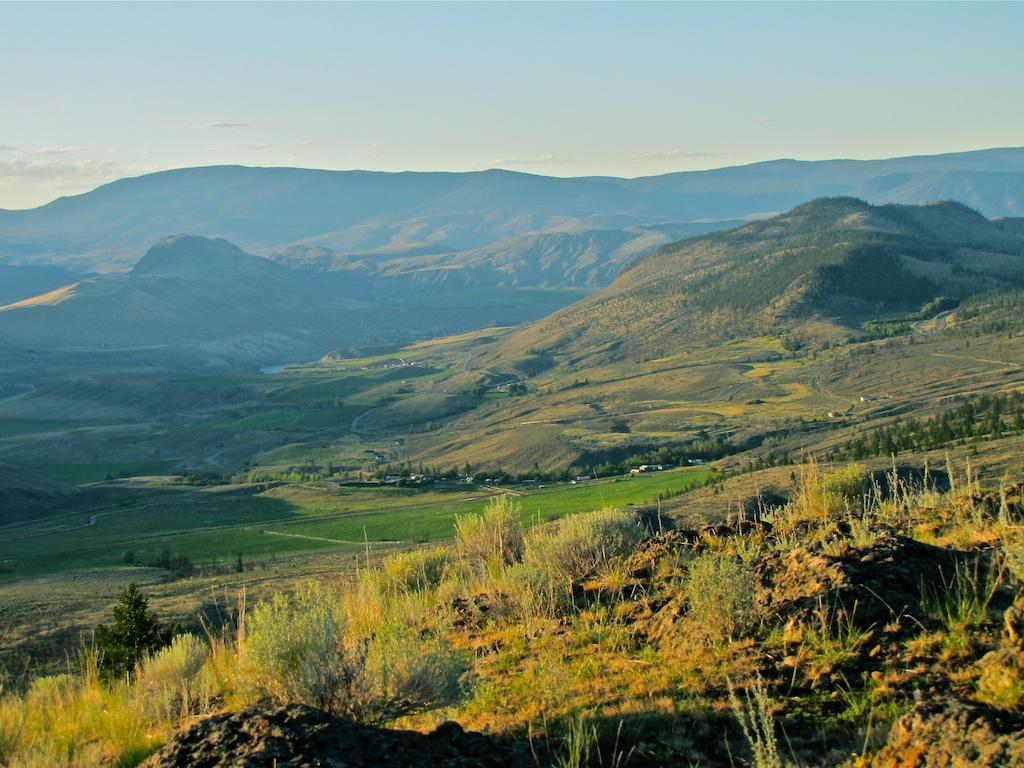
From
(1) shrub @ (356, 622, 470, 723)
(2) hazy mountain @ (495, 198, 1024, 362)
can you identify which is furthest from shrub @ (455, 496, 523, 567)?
(2) hazy mountain @ (495, 198, 1024, 362)

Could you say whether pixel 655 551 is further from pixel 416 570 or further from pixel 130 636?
pixel 130 636

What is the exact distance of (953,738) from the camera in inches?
226

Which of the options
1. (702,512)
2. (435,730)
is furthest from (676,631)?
(702,512)

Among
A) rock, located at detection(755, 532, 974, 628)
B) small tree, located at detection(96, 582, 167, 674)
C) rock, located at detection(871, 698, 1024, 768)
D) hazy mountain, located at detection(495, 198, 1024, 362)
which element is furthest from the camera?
hazy mountain, located at detection(495, 198, 1024, 362)

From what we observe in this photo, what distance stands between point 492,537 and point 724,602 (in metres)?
7.66

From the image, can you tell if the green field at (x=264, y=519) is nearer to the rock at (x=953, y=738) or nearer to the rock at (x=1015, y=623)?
the rock at (x=1015, y=623)

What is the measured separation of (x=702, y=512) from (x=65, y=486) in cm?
6408

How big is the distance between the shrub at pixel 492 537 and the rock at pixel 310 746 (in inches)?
314

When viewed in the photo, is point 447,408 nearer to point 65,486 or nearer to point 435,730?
point 65,486

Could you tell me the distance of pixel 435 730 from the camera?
23.5 ft

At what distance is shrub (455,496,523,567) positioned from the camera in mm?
15516

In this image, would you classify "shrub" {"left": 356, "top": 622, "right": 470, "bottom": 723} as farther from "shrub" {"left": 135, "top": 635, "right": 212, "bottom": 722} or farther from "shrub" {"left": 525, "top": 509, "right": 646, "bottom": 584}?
"shrub" {"left": 525, "top": 509, "right": 646, "bottom": 584}

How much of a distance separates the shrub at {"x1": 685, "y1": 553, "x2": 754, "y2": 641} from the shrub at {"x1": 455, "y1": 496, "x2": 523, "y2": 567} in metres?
6.37

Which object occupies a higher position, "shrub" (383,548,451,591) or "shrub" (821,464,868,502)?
"shrub" (821,464,868,502)
